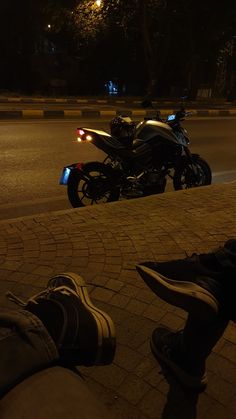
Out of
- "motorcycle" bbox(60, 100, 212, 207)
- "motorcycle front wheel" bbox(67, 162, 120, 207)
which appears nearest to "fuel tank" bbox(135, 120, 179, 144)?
"motorcycle" bbox(60, 100, 212, 207)

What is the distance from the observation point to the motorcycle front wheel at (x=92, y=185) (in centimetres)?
584

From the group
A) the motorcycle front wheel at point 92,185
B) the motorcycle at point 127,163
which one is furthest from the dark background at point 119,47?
the motorcycle front wheel at point 92,185

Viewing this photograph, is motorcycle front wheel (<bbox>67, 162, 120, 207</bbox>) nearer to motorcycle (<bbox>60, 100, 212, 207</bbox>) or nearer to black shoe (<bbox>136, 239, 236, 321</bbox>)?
motorcycle (<bbox>60, 100, 212, 207</bbox>)

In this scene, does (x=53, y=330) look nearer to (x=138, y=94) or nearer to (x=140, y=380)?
(x=140, y=380)

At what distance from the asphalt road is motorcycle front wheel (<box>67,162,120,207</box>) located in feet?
1.40

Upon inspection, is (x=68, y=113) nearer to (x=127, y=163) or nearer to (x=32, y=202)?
(x=32, y=202)

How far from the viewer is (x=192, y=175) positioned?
6832mm

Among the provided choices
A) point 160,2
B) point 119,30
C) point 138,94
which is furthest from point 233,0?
point 138,94

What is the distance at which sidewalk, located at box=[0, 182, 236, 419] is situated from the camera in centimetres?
260

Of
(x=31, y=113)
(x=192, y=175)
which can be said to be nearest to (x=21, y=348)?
(x=192, y=175)

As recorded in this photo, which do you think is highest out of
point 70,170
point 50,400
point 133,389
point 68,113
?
point 50,400

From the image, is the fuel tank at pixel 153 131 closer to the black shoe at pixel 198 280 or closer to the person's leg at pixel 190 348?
the person's leg at pixel 190 348

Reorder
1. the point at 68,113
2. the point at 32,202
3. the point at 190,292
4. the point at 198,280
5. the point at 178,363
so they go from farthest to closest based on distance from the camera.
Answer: the point at 68,113, the point at 32,202, the point at 178,363, the point at 198,280, the point at 190,292

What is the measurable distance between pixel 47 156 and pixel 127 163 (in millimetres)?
3346
